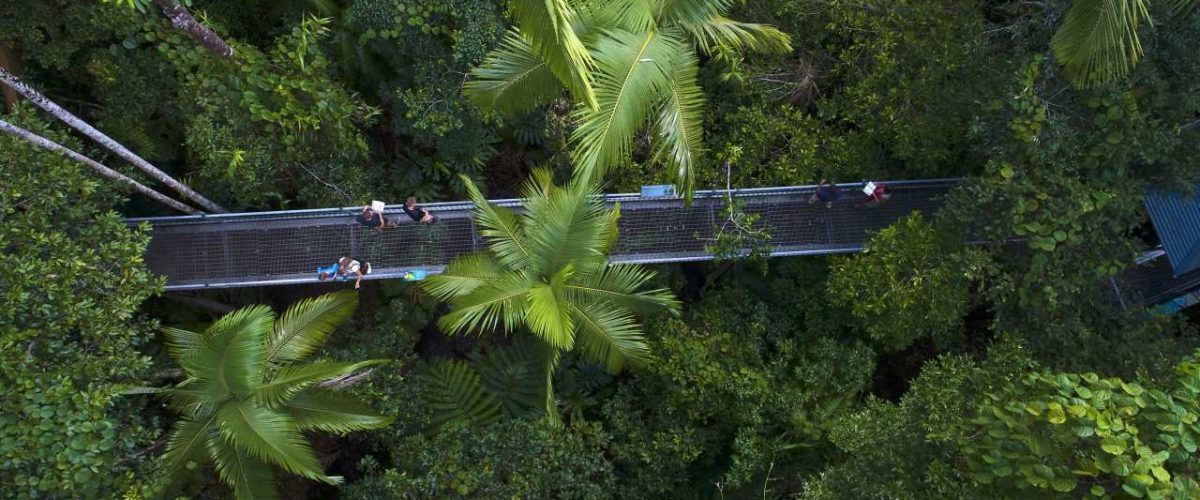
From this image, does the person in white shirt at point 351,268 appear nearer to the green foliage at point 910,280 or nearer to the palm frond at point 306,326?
the palm frond at point 306,326

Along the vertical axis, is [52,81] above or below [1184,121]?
above

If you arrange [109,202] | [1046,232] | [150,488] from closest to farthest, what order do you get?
[150,488] < [1046,232] < [109,202]

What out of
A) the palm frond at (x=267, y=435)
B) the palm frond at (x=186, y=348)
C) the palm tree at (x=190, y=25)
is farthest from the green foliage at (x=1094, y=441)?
the palm tree at (x=190, y=25)

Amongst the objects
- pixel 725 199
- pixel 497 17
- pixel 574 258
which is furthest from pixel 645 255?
pixel 497 17

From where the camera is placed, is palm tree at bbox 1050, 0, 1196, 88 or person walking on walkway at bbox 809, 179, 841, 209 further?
person walking on walkway at bbox 809, 179, 841, 209

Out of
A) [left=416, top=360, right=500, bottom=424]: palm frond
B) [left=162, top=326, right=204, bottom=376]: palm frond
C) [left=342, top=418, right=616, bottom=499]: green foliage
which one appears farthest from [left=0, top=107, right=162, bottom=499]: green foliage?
[left=416, top=360, right=500, bottom=424]: palm frond

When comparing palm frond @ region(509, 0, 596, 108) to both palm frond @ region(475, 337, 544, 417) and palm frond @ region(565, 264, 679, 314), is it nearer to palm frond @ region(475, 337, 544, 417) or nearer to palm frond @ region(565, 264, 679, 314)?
palm frond @ region(565, 264, 679, 314)

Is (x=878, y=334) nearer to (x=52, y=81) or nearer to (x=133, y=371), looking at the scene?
(x=133, y=371)
